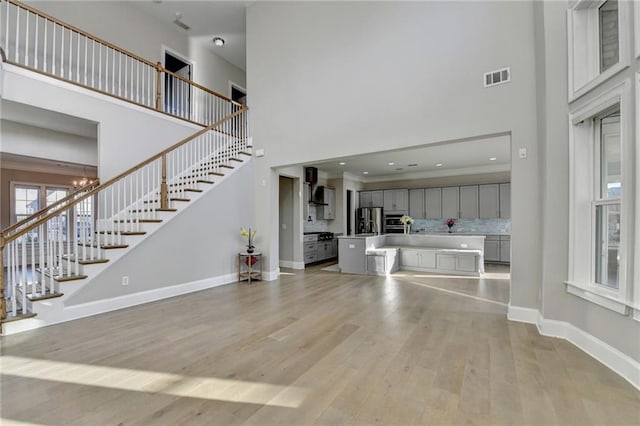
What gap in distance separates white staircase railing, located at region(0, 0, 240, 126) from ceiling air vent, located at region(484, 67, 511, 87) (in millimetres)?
5120

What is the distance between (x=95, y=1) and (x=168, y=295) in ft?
21.1

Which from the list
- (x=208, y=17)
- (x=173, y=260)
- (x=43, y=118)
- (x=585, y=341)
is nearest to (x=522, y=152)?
(x=585, y=341)

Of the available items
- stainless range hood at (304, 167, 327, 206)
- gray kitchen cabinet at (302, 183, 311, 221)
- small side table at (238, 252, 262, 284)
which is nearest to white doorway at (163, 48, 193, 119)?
stainless range hood at (304, 167, 327, 206)

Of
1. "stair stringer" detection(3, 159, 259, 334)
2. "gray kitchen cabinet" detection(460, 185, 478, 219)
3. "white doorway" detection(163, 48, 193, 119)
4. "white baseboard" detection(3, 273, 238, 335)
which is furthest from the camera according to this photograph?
"gray kitchen cabinet" detection(460, 185, 478, 219)

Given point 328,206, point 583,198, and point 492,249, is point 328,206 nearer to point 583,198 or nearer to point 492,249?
point 492,249

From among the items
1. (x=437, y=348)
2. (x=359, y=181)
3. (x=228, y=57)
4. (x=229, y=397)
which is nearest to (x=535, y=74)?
(x=437, y=348)

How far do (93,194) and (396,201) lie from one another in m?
8.41

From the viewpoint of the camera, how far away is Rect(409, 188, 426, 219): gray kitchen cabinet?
377 inches

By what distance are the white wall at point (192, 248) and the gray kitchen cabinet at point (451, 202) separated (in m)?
6.16

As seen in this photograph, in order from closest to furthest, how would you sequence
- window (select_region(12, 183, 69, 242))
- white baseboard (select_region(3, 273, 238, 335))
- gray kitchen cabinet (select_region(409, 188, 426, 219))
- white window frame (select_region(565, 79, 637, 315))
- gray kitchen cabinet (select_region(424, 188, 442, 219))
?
white window frame (select_region(565, 79, 637, 315))
white baseboard (select_region(3, 273, 238, 335))
window (select_region(12, 183, 69, 242))
gray kitchen cabinet (select_region(424, 188, 442, 219))
gray kitchen cabinet (select_region(409, 188, 426, 219))

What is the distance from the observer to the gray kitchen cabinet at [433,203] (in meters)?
9.28

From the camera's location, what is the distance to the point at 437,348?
272cm

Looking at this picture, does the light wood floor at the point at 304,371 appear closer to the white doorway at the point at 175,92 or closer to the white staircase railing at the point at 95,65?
the white staircase railing at the point at 95,65

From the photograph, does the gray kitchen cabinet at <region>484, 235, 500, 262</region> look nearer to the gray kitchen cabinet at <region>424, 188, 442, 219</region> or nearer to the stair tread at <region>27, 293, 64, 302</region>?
the gray kitchen cabinet at <region>424, 188, 442, 219</region>
